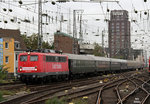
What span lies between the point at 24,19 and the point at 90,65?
13.2 meters

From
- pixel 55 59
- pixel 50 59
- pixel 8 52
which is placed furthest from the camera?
pixel 8 52

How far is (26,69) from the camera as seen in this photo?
1991 cm

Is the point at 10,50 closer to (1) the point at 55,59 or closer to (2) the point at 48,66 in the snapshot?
(1) the point at 55,59

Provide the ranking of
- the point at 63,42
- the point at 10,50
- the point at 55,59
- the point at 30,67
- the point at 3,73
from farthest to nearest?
the point at 63,42, the point at 10,50, the point at 3,73, the point at 55,59, the point at 30,67

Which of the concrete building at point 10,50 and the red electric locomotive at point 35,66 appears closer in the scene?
the red electric locomotive at point 35,66

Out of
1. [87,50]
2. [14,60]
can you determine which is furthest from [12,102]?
[87,50]

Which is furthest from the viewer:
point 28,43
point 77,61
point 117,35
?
point 117,35

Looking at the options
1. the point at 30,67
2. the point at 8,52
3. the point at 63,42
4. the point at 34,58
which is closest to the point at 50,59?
the point at 34,58

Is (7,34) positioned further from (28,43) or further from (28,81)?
(28,81)

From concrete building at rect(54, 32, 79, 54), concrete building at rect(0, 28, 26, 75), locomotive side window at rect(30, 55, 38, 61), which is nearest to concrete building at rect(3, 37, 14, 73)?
concrete building at rect(0, 28, 26, 75)

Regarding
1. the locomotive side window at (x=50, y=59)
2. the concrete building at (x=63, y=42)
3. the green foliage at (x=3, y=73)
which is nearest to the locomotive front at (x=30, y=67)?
the locomotive side window at (x=50, y=59)

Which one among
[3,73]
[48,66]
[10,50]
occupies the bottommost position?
[3,73]

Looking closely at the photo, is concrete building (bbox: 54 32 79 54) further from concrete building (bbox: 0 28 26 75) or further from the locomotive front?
the locomotive front

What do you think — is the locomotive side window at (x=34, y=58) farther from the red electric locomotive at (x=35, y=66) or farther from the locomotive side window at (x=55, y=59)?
the locomotive side window at (x=55, y=59)
